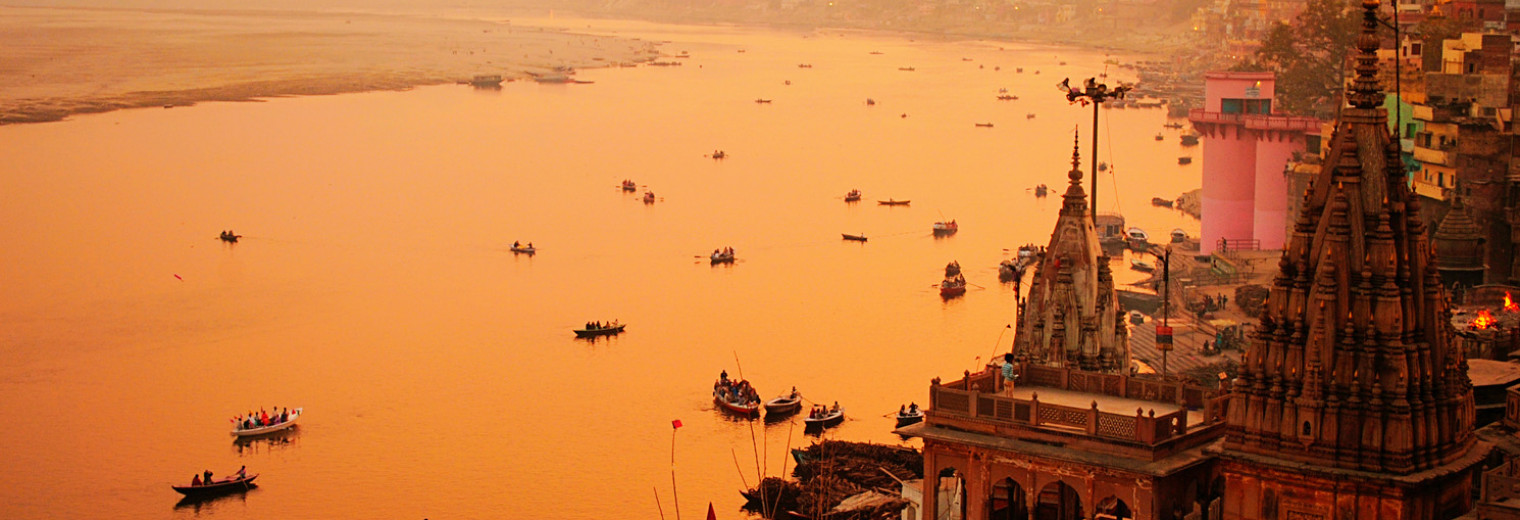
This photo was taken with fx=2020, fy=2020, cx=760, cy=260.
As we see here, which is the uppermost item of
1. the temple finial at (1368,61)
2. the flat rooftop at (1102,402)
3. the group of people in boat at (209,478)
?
the temple finial at (1368,61)

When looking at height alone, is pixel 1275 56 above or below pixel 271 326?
above

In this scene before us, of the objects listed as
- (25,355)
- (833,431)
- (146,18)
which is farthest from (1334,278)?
(146,18)

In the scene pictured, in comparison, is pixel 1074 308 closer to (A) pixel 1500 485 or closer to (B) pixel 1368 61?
(A) pixel 1500 485

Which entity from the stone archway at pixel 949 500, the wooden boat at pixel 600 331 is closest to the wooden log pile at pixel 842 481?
the stone archway at pixel 949 500

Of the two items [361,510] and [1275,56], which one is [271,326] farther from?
[1275,56]

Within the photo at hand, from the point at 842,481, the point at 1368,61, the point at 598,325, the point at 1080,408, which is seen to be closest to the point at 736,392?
the point at 842,481

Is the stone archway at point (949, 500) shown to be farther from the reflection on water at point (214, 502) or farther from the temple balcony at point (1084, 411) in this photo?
the reflection on water at point (214, 502)
